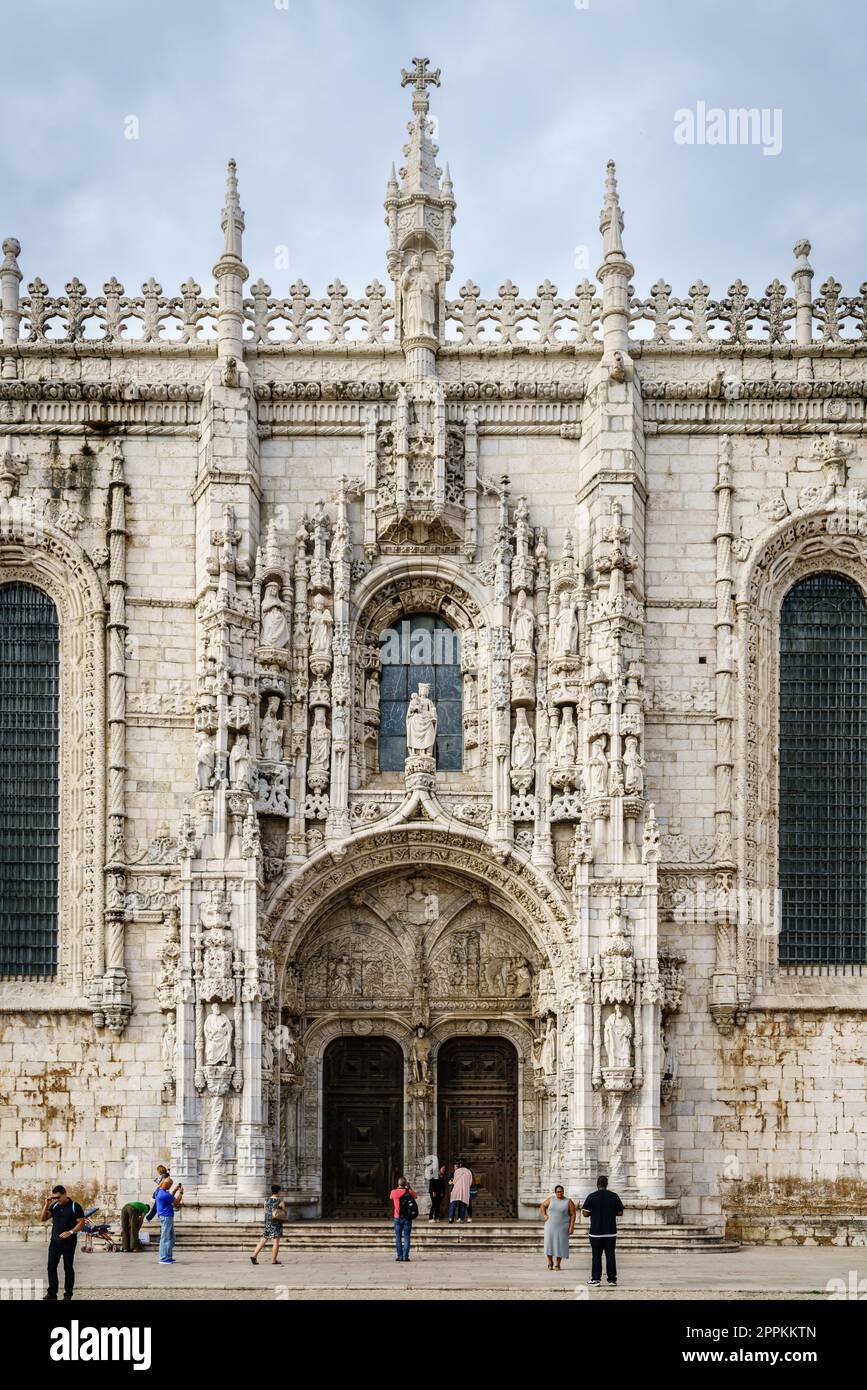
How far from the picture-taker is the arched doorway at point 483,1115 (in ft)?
99.6

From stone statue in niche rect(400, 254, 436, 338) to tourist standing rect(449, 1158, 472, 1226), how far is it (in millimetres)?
12814

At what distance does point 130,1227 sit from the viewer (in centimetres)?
2742

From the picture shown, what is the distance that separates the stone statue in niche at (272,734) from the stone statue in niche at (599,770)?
473cm

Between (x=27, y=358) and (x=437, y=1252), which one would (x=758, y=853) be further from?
(x=27, y=358)

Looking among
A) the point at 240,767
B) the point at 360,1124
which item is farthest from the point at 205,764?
the point at 360,1124

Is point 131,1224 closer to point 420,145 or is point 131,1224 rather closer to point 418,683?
point 418,683

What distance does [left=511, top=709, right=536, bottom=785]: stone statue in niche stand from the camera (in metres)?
30.3

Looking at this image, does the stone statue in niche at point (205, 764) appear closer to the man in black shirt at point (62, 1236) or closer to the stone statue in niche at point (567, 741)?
the stone statue in niche at point (567, 741)

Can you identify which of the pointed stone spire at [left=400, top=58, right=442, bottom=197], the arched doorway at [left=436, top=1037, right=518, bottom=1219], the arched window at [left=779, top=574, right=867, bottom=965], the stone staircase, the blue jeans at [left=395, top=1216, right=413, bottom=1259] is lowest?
the stone staircase

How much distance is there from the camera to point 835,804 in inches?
1229

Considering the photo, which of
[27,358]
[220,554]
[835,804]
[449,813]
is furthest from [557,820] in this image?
[27,358]

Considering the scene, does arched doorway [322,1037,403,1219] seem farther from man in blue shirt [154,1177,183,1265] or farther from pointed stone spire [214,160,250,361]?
pointed stone spire [214,160,250,361]

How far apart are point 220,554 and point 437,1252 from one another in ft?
35.0

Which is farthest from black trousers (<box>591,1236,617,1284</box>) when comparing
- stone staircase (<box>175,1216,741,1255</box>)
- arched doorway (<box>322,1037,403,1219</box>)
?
arched doorway (<box>322,1037,403,1219</box>)
